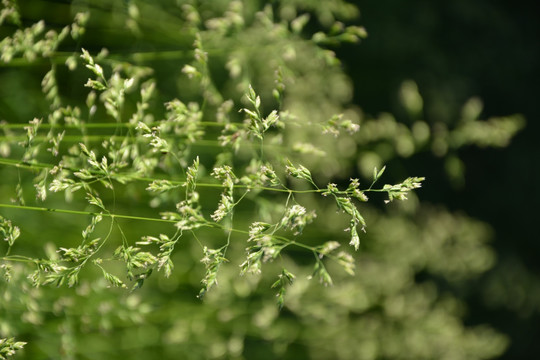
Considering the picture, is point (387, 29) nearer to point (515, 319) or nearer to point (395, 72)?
point (395, 72)


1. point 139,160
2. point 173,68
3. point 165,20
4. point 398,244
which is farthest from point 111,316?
point 398,244

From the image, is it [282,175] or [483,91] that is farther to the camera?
[483,91]

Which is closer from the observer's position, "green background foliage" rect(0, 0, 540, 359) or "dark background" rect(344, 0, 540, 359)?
"green background foliage" rect(0, 0, 540, 359)

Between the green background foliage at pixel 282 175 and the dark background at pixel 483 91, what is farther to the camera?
the dark background at pixel 483 91
